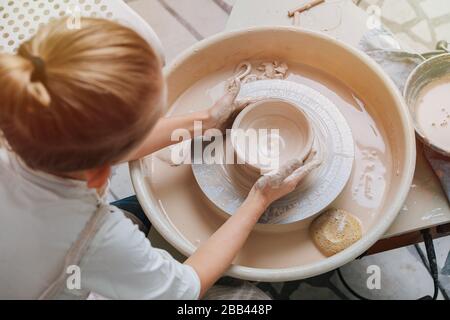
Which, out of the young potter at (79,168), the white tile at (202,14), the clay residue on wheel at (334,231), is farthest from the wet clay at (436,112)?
the white tile at (202,14)

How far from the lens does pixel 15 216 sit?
0.94m

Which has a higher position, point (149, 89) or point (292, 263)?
point (149, 89)

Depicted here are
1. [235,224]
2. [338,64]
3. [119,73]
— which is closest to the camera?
[119,73]

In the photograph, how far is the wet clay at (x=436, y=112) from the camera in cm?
142

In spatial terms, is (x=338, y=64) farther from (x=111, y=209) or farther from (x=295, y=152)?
(x=111, y=209)

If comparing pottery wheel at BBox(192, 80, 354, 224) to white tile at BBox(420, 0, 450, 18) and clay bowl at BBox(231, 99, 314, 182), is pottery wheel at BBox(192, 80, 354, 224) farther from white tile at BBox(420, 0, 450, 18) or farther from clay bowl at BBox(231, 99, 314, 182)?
white tile at BBox(420, 0, 450, 18)

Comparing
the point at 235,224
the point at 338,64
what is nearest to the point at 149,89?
the point at 235,224

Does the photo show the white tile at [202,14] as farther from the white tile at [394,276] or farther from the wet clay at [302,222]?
the white tile at [394,276]

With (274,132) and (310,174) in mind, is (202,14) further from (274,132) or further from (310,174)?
(310,174)

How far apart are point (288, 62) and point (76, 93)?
998 mm

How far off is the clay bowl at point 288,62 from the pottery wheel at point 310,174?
7cm

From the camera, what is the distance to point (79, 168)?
2.96 ft

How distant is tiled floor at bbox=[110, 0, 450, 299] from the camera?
193cm

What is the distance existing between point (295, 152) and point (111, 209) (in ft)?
1.94
